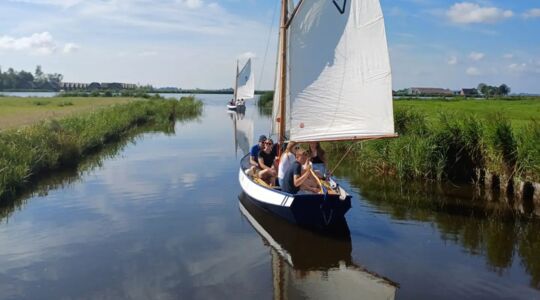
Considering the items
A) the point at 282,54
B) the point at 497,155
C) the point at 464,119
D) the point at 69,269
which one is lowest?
the point at 69,269

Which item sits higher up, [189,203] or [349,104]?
[349,104]

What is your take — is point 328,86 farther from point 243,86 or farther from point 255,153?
point 243,86

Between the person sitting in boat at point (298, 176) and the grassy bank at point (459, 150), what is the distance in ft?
25.5

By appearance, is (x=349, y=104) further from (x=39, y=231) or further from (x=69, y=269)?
(x=39, y=231)

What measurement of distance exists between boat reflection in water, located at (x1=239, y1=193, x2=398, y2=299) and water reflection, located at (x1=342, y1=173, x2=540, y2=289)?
293 centimetres

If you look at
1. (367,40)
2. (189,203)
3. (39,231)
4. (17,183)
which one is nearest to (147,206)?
(189,203)

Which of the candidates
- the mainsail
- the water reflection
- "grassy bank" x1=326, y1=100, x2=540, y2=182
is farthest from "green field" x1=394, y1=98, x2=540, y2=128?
the mainsail

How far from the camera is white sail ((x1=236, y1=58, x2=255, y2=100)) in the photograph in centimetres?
6550

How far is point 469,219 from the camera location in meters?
15.5

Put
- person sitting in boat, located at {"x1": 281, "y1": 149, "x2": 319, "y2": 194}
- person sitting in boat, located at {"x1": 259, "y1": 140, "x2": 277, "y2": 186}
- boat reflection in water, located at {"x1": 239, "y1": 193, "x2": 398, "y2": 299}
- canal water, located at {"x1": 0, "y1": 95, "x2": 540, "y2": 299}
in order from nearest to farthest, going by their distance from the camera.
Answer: boat reflection in water, located at {"x1": 239, "y1": 193, "x2": 398, "y2": 299}
canal water, located at {"x1": 0, "y1": 95, "x2": 540, "y2": 299}
person sitting in boat, located at {"x1": 281, "y1": 149, "x2": 319, "y2": 194}
person sitting in boat, located at {"x1": 259, "y1": 140, "x2": 277, "y2": 186}

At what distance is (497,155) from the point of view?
18234 millimetres

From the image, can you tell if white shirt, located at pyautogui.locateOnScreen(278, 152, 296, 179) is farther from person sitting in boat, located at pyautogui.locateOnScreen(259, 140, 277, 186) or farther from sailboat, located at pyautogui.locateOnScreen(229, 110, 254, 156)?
sailboat, located at pyautogui.locateOnScreen(229, 110, 254, 156)

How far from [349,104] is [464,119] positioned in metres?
8.22

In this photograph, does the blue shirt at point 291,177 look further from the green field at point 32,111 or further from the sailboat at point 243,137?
the green field at point 32,111
